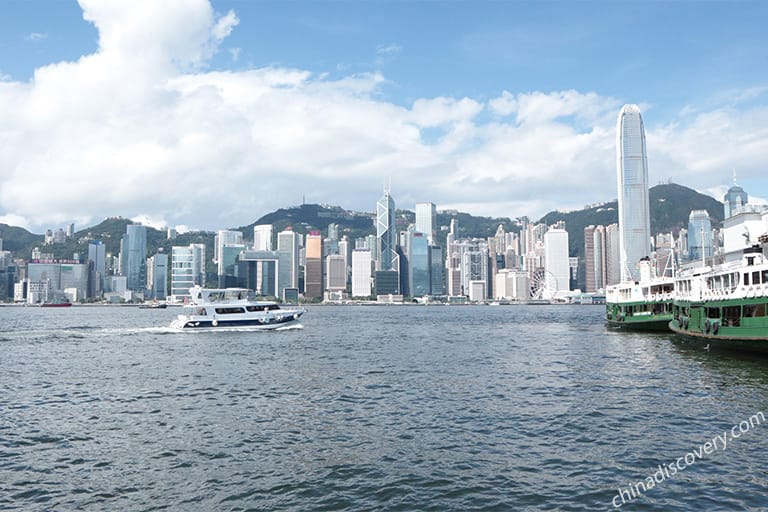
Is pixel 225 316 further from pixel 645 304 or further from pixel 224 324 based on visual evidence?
pixel 645 304

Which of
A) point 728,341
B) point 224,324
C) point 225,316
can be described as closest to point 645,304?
point 728,341

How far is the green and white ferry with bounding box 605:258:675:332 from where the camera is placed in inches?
3130

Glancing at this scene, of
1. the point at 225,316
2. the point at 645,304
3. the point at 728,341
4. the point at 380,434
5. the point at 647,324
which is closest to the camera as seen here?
the point at 380,434

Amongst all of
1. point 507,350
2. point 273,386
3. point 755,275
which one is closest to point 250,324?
point 507,350

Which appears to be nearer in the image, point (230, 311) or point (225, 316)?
point (225, 316)

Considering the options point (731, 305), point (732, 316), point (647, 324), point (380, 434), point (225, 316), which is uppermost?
point (731, 305)

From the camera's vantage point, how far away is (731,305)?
4831 cm

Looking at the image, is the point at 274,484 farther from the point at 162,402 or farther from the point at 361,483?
the point at 162,402

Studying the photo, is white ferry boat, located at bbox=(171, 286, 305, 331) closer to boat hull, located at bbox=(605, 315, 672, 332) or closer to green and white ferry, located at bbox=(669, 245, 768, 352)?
boat hull, located at bbox=(605, 315, 672, 332)

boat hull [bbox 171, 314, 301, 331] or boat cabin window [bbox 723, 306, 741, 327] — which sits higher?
boat cabin window [bbox 723, 306, 741, 327]

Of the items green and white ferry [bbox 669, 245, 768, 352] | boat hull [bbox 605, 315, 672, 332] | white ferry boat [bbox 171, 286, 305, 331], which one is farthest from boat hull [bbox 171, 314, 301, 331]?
green and white ferry [bbox 669, 245, 768, 352]

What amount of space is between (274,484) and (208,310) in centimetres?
7002

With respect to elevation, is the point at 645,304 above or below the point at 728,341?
above

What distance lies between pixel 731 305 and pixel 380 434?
3776cm
